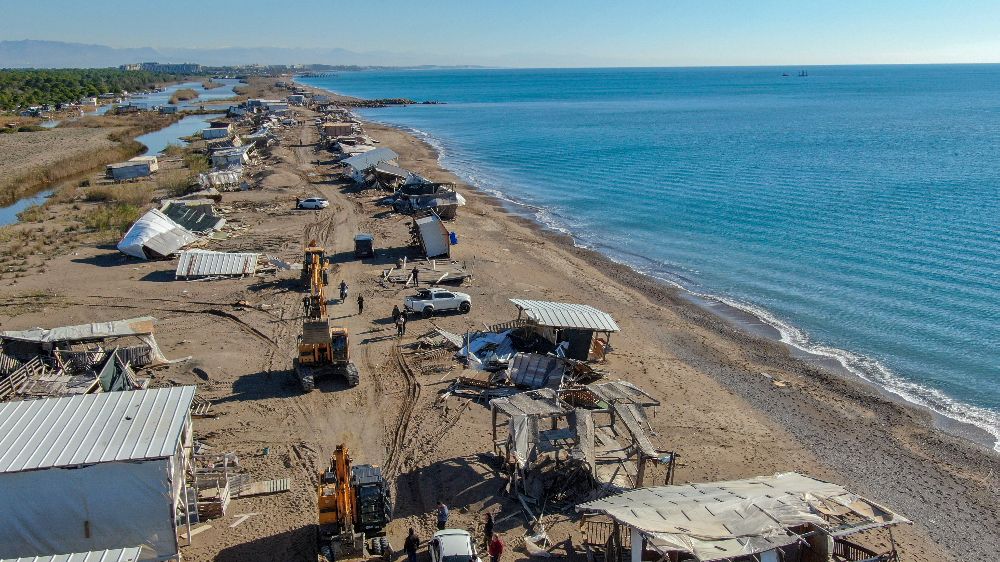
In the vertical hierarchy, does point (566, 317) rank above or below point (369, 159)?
below

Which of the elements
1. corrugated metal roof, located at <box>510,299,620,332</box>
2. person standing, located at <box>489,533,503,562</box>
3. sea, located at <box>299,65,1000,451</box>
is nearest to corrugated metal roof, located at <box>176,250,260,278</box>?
corrugated metal roof, located at <box>510,299,620,332</box>

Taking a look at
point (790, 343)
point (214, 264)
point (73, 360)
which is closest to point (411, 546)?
point (73, 360)

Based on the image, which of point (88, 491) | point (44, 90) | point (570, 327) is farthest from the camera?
point (44, 90)

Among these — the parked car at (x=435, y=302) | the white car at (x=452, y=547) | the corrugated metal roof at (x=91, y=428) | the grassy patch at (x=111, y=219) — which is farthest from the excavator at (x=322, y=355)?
the grassy patch at (x=111, y=219)

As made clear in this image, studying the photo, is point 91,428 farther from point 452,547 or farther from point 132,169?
point 132,169

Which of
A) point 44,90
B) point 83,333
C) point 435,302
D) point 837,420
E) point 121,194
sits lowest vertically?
point 837,420

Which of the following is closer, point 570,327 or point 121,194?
point 570,327

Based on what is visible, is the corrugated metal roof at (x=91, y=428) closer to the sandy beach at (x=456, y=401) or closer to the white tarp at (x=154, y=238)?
the sandy beach at (x=456, y=401)

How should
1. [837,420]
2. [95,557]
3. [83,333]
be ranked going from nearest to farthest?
[95,557] < [837,420] < [83,333]
